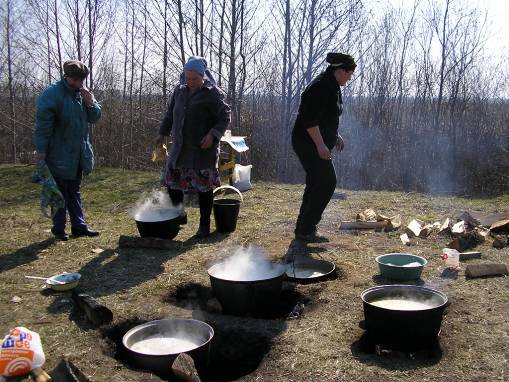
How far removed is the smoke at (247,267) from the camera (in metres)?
3.91

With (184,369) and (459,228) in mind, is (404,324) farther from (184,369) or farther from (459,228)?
(459,228)

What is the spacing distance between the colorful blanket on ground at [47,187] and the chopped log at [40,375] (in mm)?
2641

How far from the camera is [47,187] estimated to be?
191 inches

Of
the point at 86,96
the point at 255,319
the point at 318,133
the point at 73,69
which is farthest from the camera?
the point at 86,96

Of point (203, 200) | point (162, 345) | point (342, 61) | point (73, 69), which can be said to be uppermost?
point (342, 61)

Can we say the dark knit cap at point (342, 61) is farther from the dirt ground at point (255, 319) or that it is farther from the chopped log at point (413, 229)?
the chopped log at point (413, 229)

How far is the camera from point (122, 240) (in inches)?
199

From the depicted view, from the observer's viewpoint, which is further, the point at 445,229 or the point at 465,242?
the point at 445,229

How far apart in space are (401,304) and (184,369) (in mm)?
1462

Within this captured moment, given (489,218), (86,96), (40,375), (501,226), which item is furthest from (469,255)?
(86,96)

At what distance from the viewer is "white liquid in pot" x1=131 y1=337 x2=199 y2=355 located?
291 cm

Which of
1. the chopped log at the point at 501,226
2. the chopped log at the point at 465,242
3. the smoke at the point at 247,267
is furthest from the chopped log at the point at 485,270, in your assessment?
the smoke at the point at 247,267

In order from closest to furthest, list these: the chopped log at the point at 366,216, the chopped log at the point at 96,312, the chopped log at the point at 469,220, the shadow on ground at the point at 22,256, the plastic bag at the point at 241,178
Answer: the chopped log at the point at 96,312 < the shadow on ground at the point at 22,256 < the chopped log at the point at 469,220 < the chopped log at the point at 366,216 < the plastic bag at the point at 241,178

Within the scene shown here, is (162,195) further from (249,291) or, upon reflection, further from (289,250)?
(249,291)
